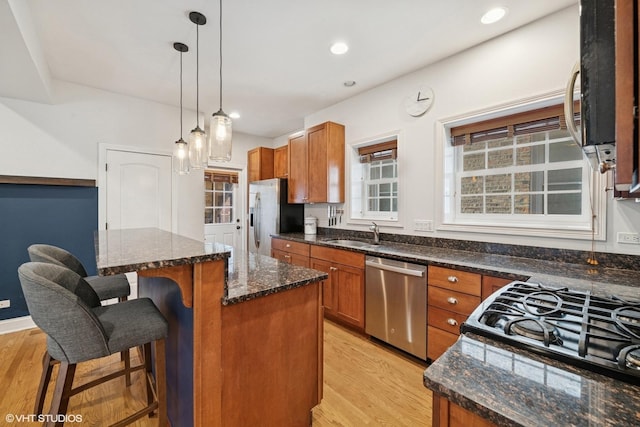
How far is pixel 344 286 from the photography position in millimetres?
2869

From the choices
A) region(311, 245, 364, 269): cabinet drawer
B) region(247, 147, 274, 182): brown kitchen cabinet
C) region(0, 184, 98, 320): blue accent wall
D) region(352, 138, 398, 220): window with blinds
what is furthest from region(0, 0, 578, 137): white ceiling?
region(311, 245, 364, 269): cabinet drawer

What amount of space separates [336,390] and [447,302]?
1.05 m

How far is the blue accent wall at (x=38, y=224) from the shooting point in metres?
2.85

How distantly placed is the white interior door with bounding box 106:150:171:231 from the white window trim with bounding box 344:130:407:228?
2.49 m

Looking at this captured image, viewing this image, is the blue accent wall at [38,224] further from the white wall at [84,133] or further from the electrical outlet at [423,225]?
the electrical outlet at [423,225]

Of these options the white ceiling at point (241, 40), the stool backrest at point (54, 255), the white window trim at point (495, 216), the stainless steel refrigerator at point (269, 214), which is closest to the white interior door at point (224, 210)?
the stainless steel refrigerator at point (269, 214)

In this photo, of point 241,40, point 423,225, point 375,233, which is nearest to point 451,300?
point 423,225

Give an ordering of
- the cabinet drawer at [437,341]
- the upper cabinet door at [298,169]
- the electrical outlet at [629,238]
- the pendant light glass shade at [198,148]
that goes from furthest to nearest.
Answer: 1. the upper cabinet door at [298,169]
2. the pendant light glass shade at [198,148]
3. the cabinet drawer at [437,341]
4. the electrical outlet at [629,238]

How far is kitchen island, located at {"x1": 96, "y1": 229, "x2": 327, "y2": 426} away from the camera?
1.16 meters

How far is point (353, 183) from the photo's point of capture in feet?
11.7

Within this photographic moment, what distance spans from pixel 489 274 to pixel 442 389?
152 cm

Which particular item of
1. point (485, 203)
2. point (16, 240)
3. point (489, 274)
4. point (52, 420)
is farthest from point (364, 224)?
point (16, 240)

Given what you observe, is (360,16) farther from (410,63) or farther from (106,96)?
(106,96)

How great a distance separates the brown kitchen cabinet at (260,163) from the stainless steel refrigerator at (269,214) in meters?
0.40
